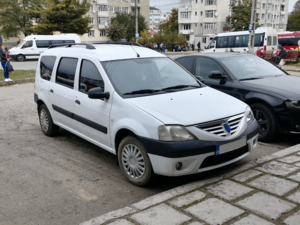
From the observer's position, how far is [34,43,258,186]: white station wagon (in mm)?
3910

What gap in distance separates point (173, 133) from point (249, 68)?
3775 mm

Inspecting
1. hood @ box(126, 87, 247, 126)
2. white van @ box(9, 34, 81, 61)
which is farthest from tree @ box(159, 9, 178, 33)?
hood @ box(126, 87, 247, 126)

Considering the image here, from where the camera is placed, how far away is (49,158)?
17.9 feet

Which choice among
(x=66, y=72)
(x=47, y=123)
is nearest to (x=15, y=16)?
(x=47, y=123)

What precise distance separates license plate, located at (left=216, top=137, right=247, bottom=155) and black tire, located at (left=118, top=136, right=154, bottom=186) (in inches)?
33.6

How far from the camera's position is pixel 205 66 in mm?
7355

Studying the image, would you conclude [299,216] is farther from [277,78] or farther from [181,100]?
[277,78]

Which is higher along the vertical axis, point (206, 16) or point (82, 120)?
point (206, 16)

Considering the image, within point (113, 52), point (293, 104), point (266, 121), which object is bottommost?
point (266, 121)

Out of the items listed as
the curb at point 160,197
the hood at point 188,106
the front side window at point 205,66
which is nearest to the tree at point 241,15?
the front side window at point 205,66

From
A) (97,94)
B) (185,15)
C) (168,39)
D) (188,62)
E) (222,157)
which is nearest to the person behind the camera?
(222,157)

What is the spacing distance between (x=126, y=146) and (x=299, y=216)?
211cm

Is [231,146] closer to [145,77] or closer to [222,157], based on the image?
[222,157]

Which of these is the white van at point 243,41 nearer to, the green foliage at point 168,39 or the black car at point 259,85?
the green foliage at point 168,39
